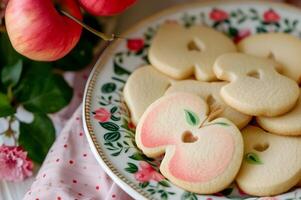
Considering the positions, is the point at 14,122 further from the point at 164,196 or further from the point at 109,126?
the point at 164,196

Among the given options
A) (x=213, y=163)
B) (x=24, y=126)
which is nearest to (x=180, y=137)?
(x=213, y=163)

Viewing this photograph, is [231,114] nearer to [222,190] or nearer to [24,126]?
[222,190]

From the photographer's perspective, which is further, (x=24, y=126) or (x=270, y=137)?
(x=24, y=126)

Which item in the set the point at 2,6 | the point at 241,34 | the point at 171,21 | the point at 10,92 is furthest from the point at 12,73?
the point at 241,34

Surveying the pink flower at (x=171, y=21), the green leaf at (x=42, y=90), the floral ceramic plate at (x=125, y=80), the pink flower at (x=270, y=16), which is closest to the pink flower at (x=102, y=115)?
the floral ceramic plate at (x=125, y=80)

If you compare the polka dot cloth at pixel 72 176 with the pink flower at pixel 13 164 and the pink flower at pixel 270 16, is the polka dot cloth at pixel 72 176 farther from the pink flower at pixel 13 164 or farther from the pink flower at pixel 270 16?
the pink flower at pixel 270 16

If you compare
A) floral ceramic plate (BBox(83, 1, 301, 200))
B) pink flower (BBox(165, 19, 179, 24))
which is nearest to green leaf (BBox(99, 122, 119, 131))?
floral ceramic plate (BBox(83, 1, 301, 200))
